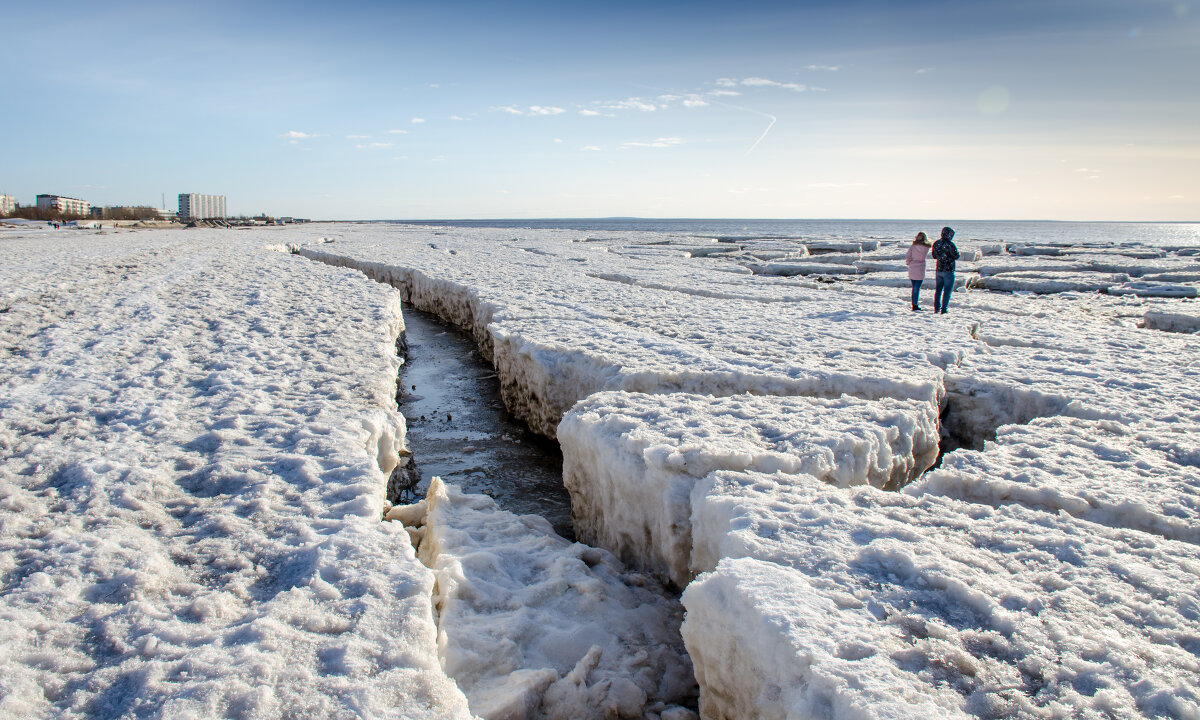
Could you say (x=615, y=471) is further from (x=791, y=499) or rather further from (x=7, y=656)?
(x=7, y=656)

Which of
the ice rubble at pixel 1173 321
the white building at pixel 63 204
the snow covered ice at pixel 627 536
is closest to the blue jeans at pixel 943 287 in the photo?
the ice rubble at pixel 1173 321

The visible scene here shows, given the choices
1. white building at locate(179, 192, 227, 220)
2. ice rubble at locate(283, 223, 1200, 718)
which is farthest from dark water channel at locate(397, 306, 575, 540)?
white building at locate(179, 192, 227, 220)

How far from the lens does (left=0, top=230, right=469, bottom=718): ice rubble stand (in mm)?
2076

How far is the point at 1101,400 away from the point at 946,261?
19.1ft

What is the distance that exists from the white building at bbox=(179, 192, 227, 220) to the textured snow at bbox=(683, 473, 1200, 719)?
127 m

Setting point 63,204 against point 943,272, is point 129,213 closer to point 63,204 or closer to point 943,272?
point 63,204

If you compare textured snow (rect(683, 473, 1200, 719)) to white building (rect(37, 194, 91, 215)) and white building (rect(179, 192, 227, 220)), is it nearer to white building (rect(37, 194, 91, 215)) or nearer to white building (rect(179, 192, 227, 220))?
white building (rect(37, 194, 91, 215))

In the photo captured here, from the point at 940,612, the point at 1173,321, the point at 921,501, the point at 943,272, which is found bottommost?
the point at 940,612

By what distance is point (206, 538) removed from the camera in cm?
298

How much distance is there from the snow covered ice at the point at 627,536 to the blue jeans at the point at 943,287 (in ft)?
10.7

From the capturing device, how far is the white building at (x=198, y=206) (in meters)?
111

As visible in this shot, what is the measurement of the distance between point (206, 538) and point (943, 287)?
34.1 ft

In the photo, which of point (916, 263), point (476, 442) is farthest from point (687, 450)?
point (916, 263)

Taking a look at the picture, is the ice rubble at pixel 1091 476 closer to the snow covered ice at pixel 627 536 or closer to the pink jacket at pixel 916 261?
the snow covered ice at pixel 627 536
